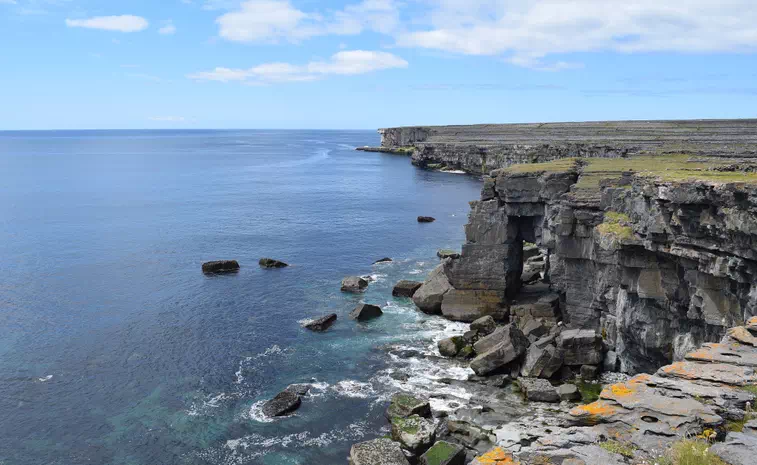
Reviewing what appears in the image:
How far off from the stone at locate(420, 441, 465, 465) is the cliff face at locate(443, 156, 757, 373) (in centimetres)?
1440

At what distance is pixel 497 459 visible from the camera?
14094mm

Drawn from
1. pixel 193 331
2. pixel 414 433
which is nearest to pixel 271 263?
pixel 193 331

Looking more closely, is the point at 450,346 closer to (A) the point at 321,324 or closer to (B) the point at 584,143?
(A) the point at 321,324

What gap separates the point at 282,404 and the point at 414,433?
30.1 ft

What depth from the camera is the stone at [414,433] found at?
1239 inches

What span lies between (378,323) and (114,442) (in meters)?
23.7

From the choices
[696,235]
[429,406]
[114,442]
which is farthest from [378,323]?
[696,235]

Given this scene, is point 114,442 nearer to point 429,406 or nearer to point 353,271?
point 429,406

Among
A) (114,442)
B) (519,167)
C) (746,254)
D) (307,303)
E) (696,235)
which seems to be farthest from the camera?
(307,303)

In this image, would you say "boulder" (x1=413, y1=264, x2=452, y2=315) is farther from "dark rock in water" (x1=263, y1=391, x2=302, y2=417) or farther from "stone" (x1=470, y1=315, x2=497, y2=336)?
"dark rock in water" (x1=263, y1=391, x2=302, y2=417)

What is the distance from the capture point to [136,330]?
49.2 meters

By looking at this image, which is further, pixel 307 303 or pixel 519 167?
pixel 307 303

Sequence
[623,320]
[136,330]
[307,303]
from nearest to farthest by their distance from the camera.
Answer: [623,320]
[136,330]
[307,303]

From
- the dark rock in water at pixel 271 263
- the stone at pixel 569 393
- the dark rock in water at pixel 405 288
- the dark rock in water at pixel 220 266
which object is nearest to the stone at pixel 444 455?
the stone at pixel 569 393
